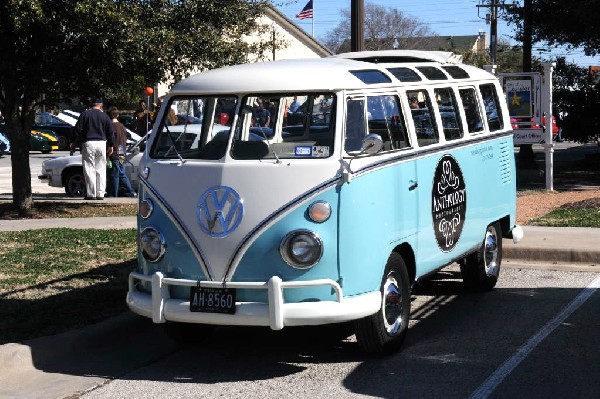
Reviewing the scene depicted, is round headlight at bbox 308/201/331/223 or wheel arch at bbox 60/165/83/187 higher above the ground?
round headlight at bbox 308/201/331/223

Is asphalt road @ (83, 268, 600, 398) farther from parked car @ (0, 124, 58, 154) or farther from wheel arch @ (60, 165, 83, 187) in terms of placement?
parked car @ (0, 124, 58, 154)

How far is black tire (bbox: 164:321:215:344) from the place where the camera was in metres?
7.94

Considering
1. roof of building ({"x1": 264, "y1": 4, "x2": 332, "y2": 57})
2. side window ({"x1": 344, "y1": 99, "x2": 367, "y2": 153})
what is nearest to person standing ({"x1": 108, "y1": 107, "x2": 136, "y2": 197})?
side window ({"x1": 344, "y1": 99, "x2": 367, "y2": 153})

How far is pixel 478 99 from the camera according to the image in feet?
31.7

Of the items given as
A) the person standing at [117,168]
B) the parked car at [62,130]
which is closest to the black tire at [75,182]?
the person standing at [117,168]

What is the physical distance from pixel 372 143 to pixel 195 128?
1.55 m

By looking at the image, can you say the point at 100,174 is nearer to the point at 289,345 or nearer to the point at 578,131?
the point at 289,345

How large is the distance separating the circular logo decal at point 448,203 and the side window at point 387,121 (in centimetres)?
61

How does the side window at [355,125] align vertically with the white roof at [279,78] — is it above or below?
below

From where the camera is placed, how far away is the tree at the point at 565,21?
21.2m

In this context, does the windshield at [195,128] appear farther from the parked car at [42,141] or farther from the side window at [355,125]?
the parked car at [42,141]

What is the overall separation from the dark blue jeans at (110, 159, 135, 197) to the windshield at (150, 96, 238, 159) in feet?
34.5

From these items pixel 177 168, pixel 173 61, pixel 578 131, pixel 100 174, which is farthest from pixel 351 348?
pixel 578 131

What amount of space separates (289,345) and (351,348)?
20.2 inches
